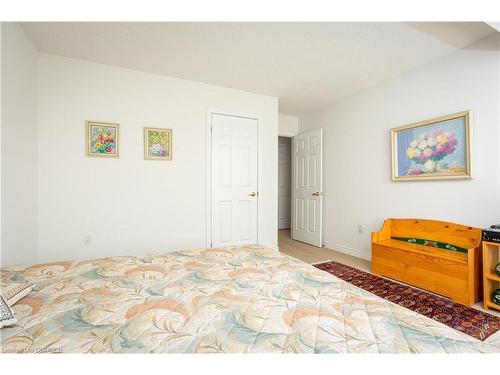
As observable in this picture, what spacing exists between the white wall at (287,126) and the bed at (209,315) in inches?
146

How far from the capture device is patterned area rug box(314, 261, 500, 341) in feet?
5.93

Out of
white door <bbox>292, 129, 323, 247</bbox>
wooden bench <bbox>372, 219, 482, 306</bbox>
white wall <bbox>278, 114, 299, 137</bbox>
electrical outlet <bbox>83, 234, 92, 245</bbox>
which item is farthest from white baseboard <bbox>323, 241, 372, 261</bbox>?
electrical outlet <bbox>83, 234, 92, 245</bbox>

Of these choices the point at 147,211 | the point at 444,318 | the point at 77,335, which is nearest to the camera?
the point at 77,335

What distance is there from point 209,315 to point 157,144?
2571 mm

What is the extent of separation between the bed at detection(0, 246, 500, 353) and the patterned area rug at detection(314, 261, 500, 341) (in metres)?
1.00

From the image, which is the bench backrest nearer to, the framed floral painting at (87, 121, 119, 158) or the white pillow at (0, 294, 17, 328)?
the white pillow at (0, 294, 17, 328)

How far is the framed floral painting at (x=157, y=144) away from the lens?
3.03 meters

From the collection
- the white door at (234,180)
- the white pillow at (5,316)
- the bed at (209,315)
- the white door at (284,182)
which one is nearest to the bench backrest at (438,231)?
the bed at (209,315)

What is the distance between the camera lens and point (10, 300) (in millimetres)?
A: 1010

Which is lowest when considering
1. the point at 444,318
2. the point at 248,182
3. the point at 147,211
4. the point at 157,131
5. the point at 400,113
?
the point at 444,318

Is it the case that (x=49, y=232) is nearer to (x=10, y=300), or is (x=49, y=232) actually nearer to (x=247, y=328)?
(x=10, y=300)

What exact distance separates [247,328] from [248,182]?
2913 millimetres

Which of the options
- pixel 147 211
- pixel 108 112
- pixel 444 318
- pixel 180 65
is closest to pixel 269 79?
pixel 180 65

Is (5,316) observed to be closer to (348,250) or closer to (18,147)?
(18,147)
